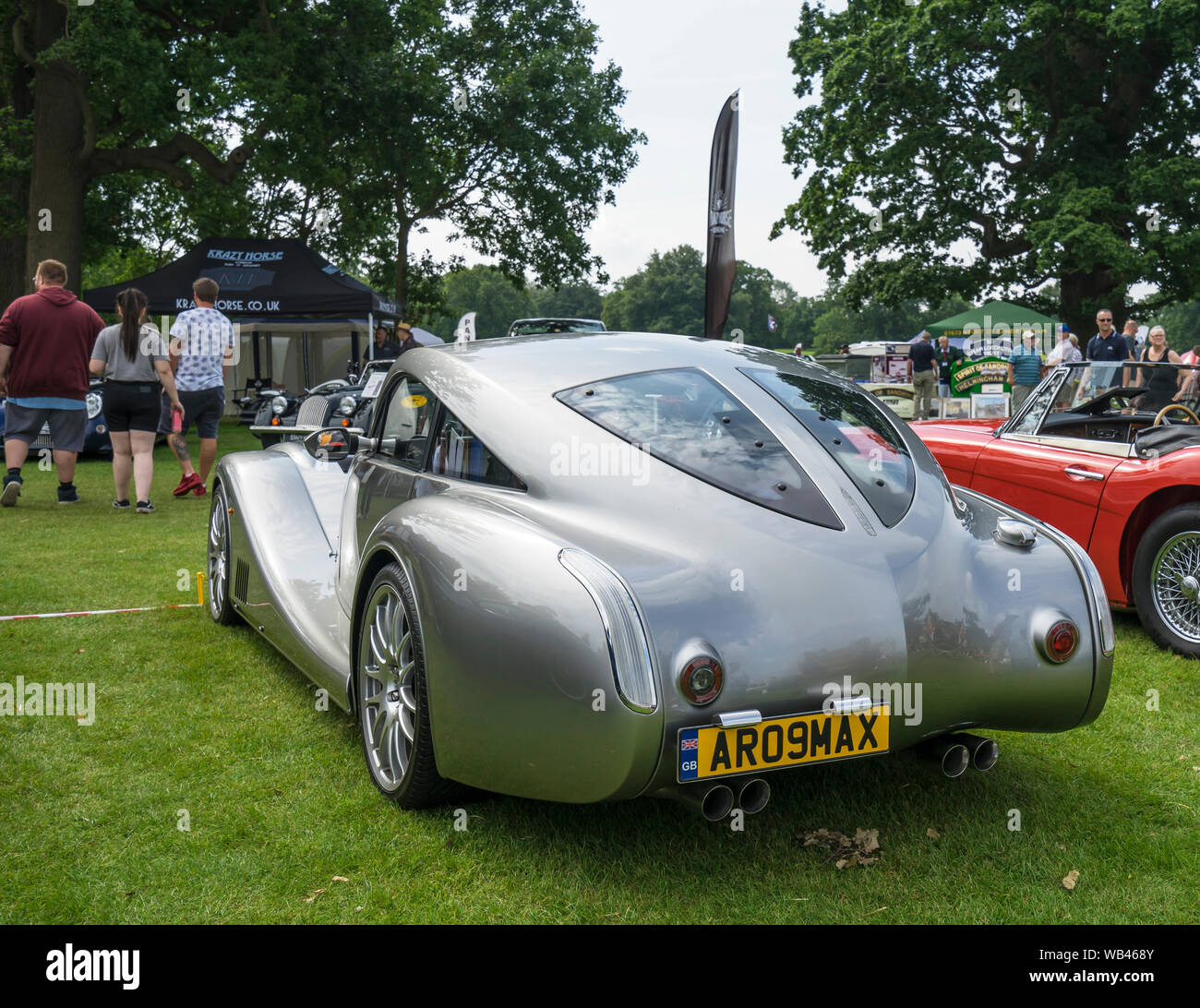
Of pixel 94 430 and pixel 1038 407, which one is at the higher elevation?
pixel 1038 407

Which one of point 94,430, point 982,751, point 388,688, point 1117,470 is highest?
point 1117,470

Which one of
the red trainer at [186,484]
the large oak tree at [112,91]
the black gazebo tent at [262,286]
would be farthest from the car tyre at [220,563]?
the black gazebo tent at [262,286]

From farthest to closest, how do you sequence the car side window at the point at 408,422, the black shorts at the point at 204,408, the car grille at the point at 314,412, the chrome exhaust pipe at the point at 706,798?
1. the black shorts at the point at 204,408
2. the car grille at the point at 314,412
3. the car side window at the point at 408,422
4. the chrome exhaust pipe at the point at 706,798

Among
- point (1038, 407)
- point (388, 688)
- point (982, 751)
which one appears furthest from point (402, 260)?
point (982, 751)

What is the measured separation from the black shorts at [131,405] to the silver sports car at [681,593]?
20.2 ft

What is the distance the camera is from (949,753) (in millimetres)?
2947

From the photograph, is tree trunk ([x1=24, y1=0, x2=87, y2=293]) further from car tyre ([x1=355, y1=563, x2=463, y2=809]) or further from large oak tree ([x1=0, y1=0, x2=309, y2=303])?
car tyre ([x1=355, y1=563, x2=463, y2=809])

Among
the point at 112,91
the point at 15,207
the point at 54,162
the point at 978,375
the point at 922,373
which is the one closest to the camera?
the point at 112,91

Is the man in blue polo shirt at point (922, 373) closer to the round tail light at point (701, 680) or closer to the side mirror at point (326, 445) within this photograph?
the side mirror at point (326, 445)

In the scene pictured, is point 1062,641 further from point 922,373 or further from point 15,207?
point 15,207

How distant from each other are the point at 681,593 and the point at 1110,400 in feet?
14.8

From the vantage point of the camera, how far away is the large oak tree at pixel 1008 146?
2403 cm

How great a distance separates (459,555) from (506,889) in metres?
0.84
